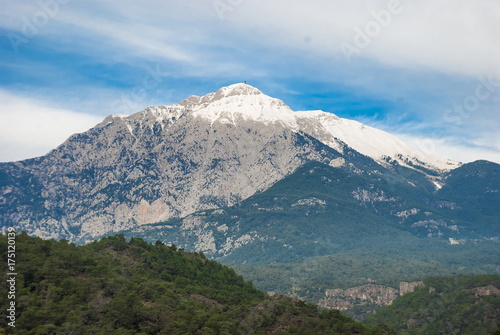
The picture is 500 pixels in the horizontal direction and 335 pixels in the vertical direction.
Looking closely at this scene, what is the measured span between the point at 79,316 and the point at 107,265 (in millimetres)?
40303

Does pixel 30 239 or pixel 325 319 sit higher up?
pixel 30 239

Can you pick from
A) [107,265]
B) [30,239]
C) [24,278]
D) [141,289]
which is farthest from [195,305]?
[30,239]

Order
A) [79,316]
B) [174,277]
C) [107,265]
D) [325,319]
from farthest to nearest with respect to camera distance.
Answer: [174,277]
[107,265]
[325,319]
[79,316]

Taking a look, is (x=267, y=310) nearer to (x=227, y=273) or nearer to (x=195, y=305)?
(x=195, y=305)

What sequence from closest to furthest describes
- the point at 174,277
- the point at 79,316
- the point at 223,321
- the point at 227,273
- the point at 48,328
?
1. the point at 48,328
2. the point at 79,316
3. the point at 223,321
4. the point at 174,277
5. the point at 227,273

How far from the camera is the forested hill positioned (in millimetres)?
114375

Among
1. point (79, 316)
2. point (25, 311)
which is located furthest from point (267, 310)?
point (25, 311)

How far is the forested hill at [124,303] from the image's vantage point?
11438 cm

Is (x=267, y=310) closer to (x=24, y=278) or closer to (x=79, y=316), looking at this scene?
(x=79, y=316)

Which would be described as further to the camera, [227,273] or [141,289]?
[227,273]

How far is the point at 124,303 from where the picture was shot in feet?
408

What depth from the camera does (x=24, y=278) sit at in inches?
5059

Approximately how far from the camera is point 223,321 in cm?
12512

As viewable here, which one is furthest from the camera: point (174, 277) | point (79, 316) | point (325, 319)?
point (174, 277)
